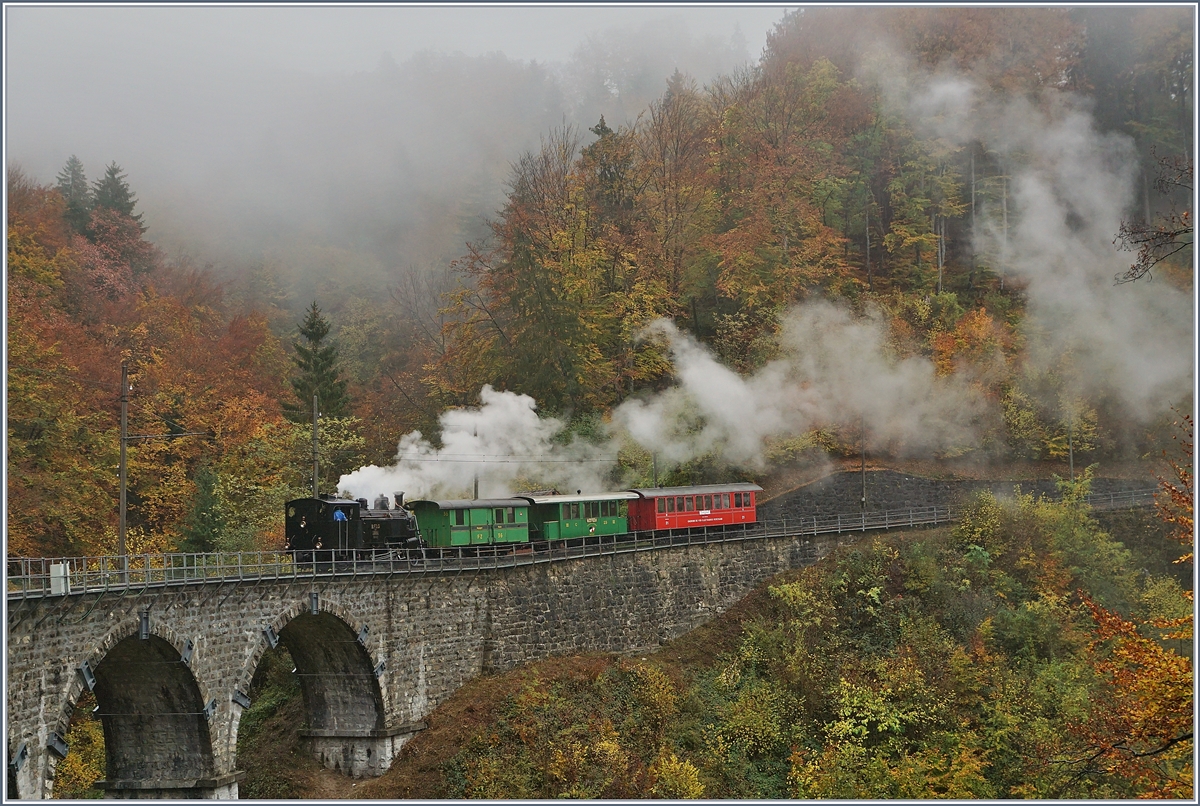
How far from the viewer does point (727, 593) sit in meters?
40.7

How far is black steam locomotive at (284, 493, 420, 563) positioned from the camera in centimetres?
3123

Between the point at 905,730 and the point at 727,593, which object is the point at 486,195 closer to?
the point at 727,593

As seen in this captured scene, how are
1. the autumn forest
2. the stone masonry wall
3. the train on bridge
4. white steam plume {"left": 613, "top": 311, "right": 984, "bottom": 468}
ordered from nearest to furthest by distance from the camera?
the train on bridge < the autumn forest < the stone masonry wall < white steam plume {"left": 613, "top": 311, "right": 984, "bottom": 468}

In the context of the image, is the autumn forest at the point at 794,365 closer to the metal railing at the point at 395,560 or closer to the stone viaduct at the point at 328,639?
the metal railing at the point at 395,560

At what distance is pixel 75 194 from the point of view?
2753 inches

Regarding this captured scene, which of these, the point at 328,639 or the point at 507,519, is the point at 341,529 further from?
the point at 507,519


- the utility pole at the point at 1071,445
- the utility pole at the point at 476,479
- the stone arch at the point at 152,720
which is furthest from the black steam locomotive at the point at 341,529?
the utility pole at the point at 1071,445

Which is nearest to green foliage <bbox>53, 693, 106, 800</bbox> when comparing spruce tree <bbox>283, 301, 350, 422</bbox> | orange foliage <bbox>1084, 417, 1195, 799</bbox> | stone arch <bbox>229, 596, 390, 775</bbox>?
stone arch <bbox>229, 596, 390, 775</bbox>

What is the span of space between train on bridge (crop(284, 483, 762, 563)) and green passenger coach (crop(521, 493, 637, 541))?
0.03 metres

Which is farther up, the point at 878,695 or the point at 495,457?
the point at 495,457

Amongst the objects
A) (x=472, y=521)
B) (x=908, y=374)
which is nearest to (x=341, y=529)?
(x=472, y=521)

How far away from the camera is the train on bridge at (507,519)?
31531 mm

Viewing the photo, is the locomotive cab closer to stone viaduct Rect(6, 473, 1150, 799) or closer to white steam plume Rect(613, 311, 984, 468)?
stone viaduct Rect(6, 473, 1150, 799)

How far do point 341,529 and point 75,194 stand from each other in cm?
4868
